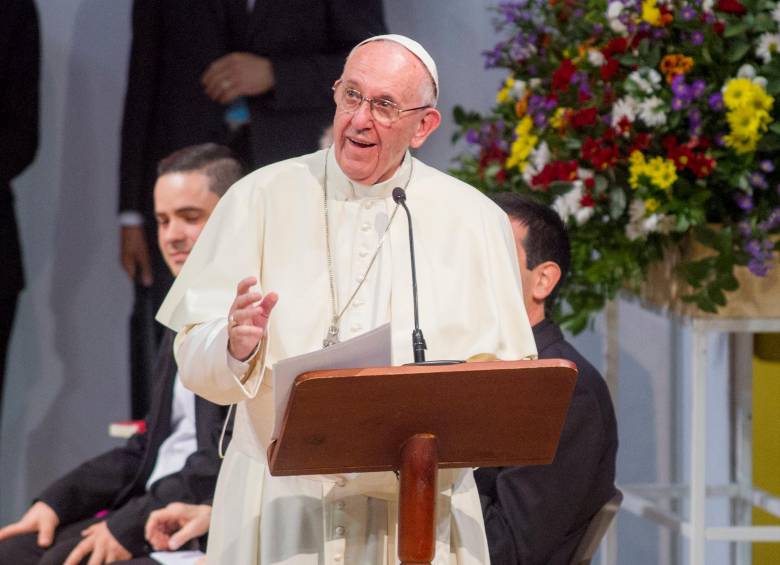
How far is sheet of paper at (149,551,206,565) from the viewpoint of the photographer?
10.7ft

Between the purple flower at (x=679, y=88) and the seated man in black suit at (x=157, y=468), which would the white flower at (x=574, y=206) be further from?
the seated man in black suit at (x=157, y=468)

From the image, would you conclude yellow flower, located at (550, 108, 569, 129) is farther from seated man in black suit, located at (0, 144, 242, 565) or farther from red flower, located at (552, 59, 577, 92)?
seated man in black suit, located at (0, 144, 242, 565)

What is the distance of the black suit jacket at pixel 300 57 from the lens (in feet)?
17.1

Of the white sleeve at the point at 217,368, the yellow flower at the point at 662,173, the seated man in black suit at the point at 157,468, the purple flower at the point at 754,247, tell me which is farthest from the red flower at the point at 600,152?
the white sleeve at the point at 217,368

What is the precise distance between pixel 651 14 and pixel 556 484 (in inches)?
56.0

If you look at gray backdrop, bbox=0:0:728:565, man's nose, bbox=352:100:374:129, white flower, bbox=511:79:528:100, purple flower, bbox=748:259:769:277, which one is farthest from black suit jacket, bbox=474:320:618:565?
gray backdrop, bbox=0:0:728:565

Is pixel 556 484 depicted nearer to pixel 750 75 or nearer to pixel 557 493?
pixel 557 493

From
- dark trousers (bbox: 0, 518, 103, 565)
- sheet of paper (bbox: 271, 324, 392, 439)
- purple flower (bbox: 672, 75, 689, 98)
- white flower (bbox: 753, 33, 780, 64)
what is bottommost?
dark trousers (bbox: 0, 518, 103, 565)

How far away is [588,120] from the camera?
362 cm

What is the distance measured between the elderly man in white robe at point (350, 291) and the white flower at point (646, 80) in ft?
4.20

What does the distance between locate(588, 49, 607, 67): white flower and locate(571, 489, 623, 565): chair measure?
1402 millimetres

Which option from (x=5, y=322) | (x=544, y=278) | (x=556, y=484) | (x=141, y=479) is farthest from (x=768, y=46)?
(x=5, y=322)

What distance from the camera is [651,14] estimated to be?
3.54 meters

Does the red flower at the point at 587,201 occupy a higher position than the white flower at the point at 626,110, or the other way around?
the white flower at the point at 626,110
